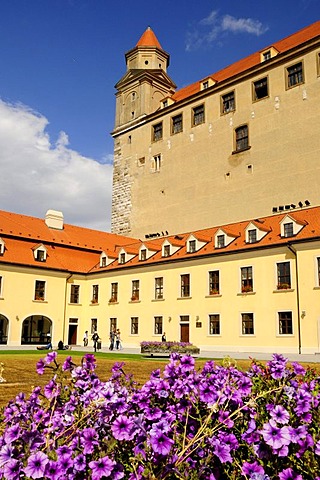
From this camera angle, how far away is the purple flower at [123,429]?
8.09 ft

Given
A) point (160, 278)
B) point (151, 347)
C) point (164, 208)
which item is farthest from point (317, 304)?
point (164, 208)

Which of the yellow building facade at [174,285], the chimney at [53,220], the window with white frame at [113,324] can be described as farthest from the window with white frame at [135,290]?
the chimney at [53,220]

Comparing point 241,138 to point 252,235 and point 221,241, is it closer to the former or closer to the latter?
point 221,241

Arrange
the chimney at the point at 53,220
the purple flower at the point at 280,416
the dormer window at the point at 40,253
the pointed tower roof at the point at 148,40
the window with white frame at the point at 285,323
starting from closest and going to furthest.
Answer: the purple flower at the point at 280,416 → the window with white frame at the point at 285,323 → the dormer window at the point at 40,253 → the chimney at the point at 53,220 → the pointed tower roof at the point at 148,40

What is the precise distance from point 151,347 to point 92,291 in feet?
58.3

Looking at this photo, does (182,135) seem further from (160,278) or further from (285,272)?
(285,272)

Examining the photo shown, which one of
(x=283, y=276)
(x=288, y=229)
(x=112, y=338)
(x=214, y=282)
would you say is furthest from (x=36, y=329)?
(x=288, y=229)

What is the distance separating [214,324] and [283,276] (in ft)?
21.5

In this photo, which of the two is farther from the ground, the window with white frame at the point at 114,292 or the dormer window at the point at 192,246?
the dormer window at the point at 192,246

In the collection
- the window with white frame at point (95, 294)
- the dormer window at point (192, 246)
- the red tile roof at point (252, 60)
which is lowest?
the window with white frame at point (95, 294)

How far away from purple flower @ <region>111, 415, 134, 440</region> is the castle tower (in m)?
50.5

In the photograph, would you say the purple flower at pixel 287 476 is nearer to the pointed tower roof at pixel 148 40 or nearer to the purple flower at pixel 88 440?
the purple flower at pixel 88 440

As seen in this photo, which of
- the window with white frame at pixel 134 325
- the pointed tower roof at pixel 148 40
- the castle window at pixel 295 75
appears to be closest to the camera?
the window with white frame at pixel 134 325

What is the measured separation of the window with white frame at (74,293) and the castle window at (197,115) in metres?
21.8
